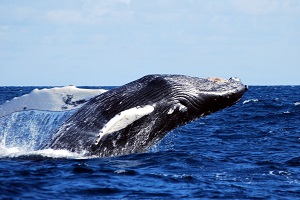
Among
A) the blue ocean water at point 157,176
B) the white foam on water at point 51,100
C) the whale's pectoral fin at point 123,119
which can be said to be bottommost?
the blue ocean water at point 157,176

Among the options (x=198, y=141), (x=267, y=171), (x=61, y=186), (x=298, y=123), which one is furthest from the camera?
(x=298, y=123)

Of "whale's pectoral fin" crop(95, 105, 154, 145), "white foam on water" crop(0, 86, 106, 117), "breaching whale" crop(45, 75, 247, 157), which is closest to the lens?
"whale's pectoral fin" crop(95, 105, 154, 145)

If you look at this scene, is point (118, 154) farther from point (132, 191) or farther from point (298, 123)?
point (298, 123)

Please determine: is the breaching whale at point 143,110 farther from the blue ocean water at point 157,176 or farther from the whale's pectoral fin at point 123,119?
the blue ocean water at point 157,176

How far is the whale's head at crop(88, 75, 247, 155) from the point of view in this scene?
10164 mm

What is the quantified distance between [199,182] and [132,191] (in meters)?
1.22

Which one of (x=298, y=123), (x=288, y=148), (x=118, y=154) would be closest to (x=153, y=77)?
(x=118, y=154)

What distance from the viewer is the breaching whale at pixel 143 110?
1013cm

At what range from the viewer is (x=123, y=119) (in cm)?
960

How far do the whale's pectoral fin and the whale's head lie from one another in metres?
0.05

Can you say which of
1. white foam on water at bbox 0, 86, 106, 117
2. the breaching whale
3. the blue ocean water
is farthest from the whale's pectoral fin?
white foam on water at bbox 0, 86, 106, 117

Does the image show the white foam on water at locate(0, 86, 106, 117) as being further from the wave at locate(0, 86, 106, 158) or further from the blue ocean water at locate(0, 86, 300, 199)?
the blue ocean water at locate(0, 86, 300, 199)

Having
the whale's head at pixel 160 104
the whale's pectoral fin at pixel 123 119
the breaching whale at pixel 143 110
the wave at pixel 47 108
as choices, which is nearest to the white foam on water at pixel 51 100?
the wave at pixel 47 108

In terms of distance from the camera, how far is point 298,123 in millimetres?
25328
